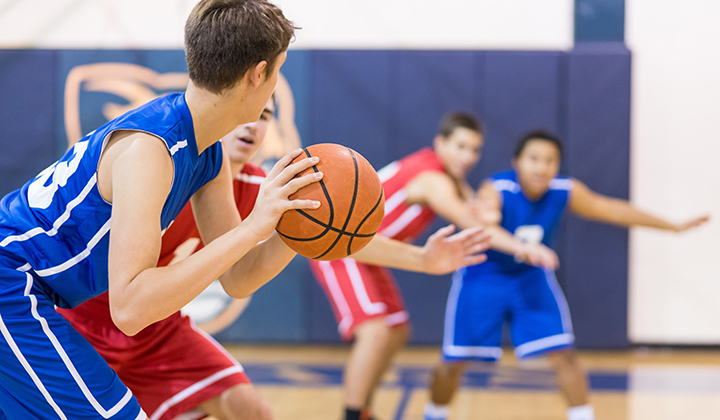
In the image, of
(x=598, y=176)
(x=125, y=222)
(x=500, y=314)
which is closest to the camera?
(x=125, y=222)

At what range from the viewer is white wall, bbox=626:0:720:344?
18.7 feet

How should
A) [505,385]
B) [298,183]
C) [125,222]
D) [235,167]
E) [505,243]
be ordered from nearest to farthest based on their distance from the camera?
[125,222], [298,183], [235,167], [505,243], [505,385]

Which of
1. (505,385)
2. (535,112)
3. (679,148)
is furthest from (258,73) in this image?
(679,148)

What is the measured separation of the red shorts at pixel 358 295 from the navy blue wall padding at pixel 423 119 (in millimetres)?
2083

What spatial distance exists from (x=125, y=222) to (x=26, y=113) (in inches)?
206

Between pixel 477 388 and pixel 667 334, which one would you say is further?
pixel 667 334

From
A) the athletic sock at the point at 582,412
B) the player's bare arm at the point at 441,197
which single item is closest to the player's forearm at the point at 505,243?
the player's bare arm at the point at 441,197

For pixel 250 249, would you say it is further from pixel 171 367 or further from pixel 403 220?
pixel 403 220

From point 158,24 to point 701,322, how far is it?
549 centimetres

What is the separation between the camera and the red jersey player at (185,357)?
215 cm

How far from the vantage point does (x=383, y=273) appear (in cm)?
376

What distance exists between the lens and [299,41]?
19.7ft

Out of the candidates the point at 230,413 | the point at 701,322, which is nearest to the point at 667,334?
the point at 701,322

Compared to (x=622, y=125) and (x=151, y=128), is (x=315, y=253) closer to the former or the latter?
(x=151, y=128)
